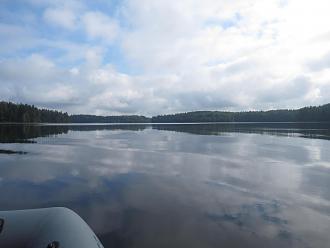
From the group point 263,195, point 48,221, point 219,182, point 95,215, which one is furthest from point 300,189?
point 48,221

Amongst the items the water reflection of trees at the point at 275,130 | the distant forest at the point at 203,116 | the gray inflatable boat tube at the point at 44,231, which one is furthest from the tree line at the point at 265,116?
the gray inflatable boat tube at the point at 44,231

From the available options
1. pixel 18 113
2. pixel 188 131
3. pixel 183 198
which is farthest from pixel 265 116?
pixel 183 198

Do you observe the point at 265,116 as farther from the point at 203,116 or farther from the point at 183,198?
the point at 183,198

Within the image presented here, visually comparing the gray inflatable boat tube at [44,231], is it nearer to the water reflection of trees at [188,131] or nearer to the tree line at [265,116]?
the water reflection of trees at [188,131]

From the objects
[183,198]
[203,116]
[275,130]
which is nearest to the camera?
[183,198]

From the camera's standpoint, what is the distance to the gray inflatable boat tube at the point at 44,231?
13.7 feet

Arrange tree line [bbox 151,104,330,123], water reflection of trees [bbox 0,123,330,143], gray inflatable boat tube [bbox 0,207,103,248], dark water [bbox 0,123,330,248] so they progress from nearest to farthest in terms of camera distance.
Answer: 1. gray inflatable boat tube [bbox 0,207,103,248]
2. dark water [bbox 0,123,330,248]
3. water reflection of trees [bbox 0,123,330,143]
4. tree line [bbox 151,104,330,123]

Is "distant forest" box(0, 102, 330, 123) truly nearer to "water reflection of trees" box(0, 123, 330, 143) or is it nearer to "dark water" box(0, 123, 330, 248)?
"water reflection of trees" box(0, 123, 330, 143)

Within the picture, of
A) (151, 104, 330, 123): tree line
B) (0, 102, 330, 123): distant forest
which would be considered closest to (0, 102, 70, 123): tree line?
(0, 102, 330, 123): distant forest

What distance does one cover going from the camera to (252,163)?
54.0ft

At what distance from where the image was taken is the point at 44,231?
175 inches

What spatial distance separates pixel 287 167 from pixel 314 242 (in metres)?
9.30

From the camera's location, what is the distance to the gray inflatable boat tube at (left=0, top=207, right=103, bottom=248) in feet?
13.7

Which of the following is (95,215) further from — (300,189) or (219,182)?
(300,189)
